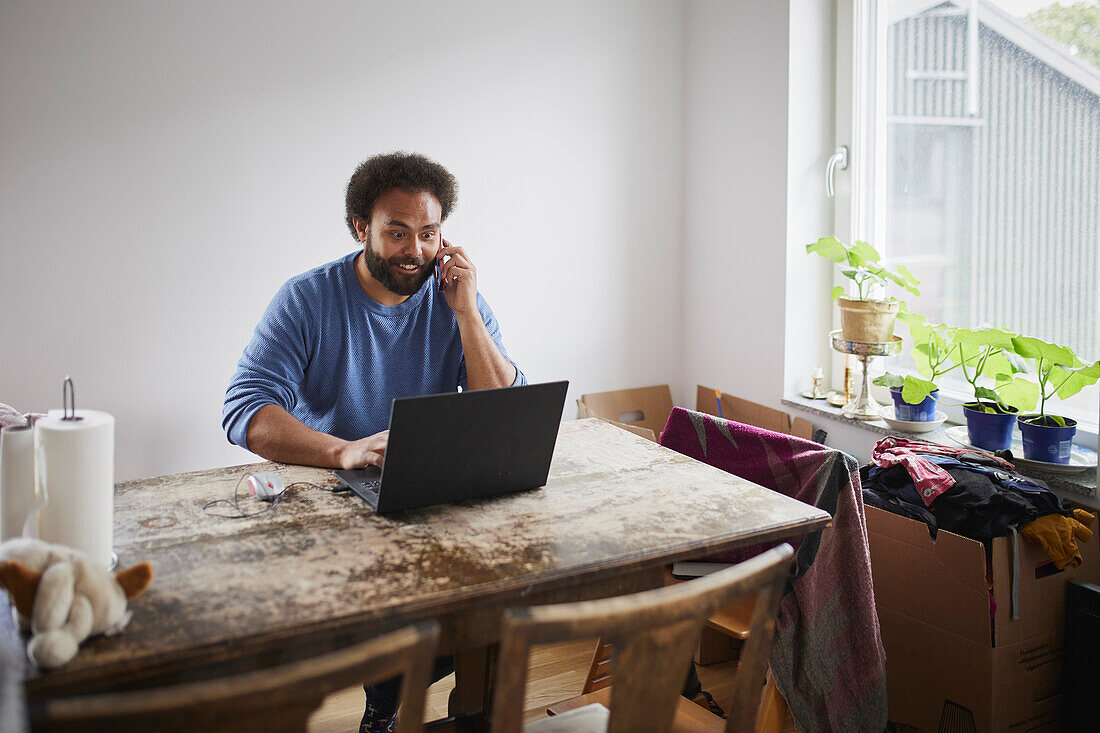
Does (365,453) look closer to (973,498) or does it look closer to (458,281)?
(458,281)

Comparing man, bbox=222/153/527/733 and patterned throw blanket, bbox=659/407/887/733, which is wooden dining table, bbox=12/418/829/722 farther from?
man, bbox=222/153/527/733

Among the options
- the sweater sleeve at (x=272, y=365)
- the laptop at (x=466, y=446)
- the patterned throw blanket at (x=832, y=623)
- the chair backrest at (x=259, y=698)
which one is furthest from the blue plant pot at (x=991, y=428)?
the chair backrest at (x=259, y=698)

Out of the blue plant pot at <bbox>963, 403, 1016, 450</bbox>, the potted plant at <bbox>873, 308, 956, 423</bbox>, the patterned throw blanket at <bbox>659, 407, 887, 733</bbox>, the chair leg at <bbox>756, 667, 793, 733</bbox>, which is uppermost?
the potted plant at <bbox>873, 308, 956, 423</bbox>

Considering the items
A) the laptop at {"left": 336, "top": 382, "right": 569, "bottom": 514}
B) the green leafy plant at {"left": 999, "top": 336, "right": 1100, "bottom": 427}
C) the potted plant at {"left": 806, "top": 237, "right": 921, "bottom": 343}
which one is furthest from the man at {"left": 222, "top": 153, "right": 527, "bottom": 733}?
the green leafy plant at {"left": 999, "top": 336, "right": 1100, "bottom": 427}

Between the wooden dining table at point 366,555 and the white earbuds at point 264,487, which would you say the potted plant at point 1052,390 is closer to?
the wooden dining table at point 366,555

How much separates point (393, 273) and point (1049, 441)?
167 cm

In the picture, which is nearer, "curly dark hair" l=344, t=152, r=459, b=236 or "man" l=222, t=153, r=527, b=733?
"man" l=222, t=153, r=527, b=733

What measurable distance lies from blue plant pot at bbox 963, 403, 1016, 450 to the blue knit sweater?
4.03 ft

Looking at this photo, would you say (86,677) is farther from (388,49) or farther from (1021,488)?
(388,49)

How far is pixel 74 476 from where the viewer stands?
3.67ft

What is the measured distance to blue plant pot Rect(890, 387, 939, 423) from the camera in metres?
2.43

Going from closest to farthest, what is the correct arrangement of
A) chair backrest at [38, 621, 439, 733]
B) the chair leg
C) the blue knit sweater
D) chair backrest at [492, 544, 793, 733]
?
1. chair backrest at [38, 621, 439, 733]
2. chair backrest at [492, 544, 793, 733]
3. the chair leg
4. the blue knit sweater

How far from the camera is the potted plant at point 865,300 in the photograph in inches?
97.5

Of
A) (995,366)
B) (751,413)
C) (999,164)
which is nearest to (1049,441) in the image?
(995,366)
